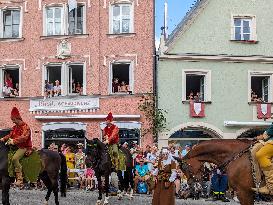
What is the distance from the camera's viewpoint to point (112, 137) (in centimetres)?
1838

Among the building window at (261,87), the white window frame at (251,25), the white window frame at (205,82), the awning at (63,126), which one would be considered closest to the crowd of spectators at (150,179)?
the awning at (63,126)

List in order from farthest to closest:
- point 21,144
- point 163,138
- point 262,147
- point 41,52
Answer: point 41,52 < point 163,138 < point 21,144 < point 262,147

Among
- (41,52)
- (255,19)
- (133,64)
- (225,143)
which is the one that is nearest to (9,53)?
(41,52)

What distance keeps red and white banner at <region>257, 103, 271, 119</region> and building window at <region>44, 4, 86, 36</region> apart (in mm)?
10036

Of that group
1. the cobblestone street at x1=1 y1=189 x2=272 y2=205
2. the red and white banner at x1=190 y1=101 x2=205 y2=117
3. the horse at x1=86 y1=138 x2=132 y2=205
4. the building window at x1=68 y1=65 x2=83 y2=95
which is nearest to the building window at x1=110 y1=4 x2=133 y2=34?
the building window at x1=68 y1=65 x2=83 y2=95

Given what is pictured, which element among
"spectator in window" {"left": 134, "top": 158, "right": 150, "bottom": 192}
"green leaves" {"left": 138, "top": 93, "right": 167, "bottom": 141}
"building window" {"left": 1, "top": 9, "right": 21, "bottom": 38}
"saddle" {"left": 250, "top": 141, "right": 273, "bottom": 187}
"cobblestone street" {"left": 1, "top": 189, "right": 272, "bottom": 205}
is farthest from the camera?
"building window" {"left": 1, "top": 9, "right": 21, "bottom": 38}

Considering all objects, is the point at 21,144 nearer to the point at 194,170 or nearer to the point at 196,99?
the point at 194,170

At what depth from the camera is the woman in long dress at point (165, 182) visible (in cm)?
1449

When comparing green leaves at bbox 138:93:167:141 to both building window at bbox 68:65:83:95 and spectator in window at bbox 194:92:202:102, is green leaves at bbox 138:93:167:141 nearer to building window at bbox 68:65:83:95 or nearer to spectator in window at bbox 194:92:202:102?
spectator in window at bbox 194:92:202:102

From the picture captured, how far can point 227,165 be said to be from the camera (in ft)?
39.1

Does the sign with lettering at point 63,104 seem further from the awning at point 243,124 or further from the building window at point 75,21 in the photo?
the awning at point 243,124

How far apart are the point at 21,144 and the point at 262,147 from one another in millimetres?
6140

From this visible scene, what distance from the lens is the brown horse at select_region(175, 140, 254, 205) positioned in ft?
38.1

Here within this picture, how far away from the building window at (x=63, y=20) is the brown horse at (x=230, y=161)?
19655 mm
